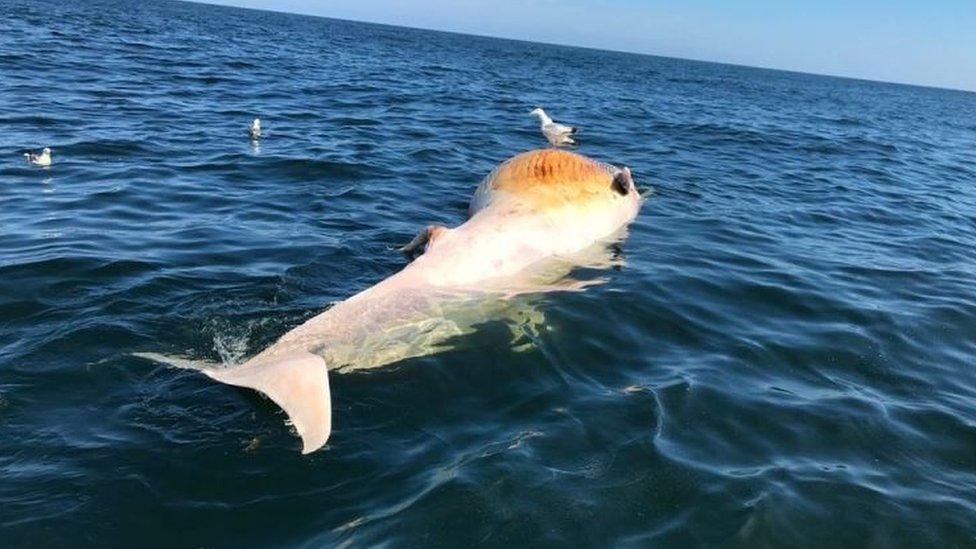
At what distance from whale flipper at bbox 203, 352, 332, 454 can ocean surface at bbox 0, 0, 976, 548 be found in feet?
0.74

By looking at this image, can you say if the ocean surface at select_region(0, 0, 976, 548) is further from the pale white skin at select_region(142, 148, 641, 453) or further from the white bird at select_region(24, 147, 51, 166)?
the white bird at select_region(24, 147, 51, 166)

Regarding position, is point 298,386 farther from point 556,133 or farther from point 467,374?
point 556,133

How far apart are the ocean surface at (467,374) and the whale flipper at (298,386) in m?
0.23

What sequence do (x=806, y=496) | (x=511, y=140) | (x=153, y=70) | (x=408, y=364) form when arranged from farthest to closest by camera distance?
1. (x=153, y=70)
2. (x=511, y=140)
3. (x=408, y=364)
4. (x=806, y=496)

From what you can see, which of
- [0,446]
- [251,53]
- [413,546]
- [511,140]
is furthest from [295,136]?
[251,53]

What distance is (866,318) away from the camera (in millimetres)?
7828

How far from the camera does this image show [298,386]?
4699mm

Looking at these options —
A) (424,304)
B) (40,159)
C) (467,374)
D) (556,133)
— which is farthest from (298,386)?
(556,133)

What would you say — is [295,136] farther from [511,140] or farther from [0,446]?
[0,446]

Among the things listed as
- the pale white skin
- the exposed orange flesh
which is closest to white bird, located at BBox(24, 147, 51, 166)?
the pale white skin

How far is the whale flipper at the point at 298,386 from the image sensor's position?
14.6 feet

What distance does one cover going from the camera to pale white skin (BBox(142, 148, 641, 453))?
4762 mm

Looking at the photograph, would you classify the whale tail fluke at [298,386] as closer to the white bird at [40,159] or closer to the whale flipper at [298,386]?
the whale flipper at [298,386]

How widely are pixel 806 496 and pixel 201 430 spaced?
3894mm
